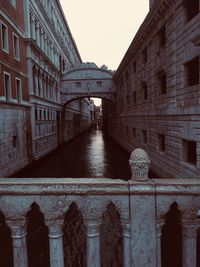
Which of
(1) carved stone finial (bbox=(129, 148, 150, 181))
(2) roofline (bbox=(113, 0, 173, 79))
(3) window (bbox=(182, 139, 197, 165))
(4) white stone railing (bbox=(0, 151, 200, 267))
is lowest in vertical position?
(3) window (bbox=(182, 139, 197, 165))

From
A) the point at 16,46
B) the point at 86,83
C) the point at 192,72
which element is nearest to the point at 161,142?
the point at 192,72

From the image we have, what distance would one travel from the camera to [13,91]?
1509 cm

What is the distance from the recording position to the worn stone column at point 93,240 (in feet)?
7.59

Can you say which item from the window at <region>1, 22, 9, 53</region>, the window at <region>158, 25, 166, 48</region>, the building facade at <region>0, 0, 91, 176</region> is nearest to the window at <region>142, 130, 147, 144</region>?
the window at <region>158, 25, 166, 48</region>

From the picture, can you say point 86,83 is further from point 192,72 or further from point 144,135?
point 192,72

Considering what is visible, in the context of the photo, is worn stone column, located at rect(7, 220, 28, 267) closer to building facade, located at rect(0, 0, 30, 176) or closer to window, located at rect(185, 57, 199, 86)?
window, located at rect(185, 57, 199, 86)

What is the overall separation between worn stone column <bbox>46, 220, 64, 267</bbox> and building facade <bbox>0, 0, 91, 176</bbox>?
1160 cm

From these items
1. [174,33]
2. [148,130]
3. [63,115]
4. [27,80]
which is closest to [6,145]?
[27,80]

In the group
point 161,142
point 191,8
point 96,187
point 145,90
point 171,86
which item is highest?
point 191,8

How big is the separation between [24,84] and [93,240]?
1695 centimetres

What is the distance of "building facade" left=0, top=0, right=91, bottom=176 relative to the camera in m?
13.9

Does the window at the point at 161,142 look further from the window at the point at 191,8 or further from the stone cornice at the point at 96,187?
the stone cornice at the point at 96,187

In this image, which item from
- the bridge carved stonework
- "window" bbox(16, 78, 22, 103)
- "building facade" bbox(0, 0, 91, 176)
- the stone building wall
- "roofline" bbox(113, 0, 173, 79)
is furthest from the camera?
the bridge carved stonework

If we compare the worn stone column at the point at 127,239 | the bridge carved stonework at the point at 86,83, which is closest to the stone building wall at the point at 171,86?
the worn stone column at the point at 127,239
